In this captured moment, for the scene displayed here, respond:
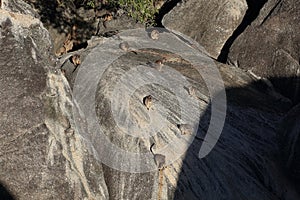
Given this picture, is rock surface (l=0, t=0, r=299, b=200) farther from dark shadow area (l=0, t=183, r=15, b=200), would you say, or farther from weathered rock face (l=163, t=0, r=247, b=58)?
weathered rock face (l=163, t=0, r=247, b=58)

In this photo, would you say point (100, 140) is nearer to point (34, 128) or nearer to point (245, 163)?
point (34, 128)

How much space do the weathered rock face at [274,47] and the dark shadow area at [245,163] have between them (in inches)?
75.0

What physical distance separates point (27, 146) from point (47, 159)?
1.52ft

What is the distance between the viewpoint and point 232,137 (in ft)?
35.9

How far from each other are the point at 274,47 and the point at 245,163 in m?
4.35

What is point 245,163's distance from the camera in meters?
10.5

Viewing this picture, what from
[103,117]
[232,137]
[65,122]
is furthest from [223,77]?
[65,122]

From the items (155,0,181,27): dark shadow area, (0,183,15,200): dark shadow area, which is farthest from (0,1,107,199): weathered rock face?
(155,0,181,27): dark shadow area

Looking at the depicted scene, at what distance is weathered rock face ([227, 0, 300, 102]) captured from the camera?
42.5 ft

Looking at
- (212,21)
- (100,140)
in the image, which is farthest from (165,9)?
(100,140)

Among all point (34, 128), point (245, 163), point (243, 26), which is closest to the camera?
point (34, 128)

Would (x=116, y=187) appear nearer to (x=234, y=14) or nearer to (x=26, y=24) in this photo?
(x=26, y=24)

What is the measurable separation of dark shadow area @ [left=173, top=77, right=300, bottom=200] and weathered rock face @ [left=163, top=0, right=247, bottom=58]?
162 inches

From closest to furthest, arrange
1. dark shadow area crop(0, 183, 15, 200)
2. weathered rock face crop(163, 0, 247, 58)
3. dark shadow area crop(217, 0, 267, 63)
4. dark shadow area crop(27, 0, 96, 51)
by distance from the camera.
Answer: dark shadow area crop(0, 183, 15, 200), dark shadow area crop(217, 0, 267, 63), weathered rock face crop(163, 0, 247, 58), dark shadow area crop(27, 0, 96, 51)
